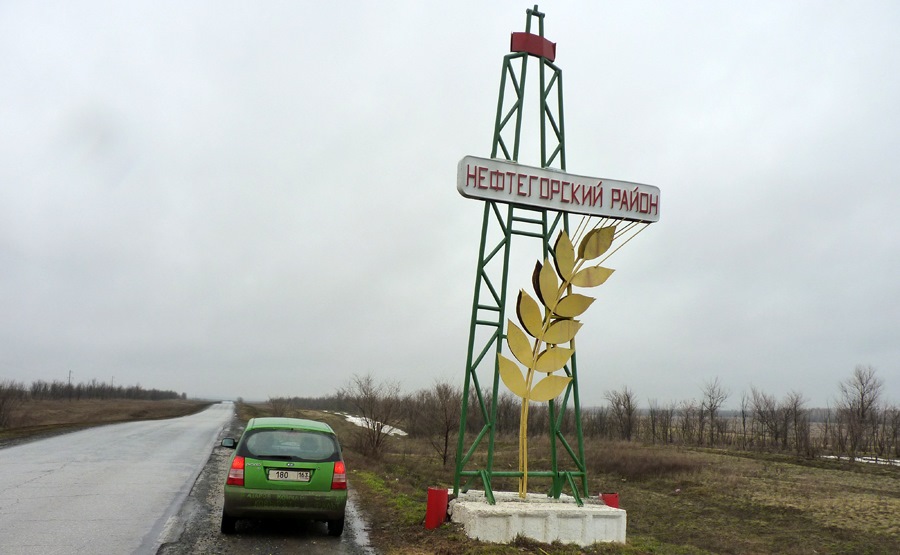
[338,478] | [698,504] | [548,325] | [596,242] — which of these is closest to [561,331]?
[548,325]

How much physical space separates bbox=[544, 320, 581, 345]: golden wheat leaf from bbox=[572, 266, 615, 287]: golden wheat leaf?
610mm

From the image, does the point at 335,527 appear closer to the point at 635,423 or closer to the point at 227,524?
the point at 227,524

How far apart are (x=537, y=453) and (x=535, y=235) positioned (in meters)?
27.6

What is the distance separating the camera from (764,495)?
70.0ft

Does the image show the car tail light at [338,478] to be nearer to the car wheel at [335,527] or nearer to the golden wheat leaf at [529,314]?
the car wheel at [335,527]

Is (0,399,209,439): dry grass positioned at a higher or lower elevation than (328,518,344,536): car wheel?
lower

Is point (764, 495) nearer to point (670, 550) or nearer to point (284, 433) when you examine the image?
point (670, 550)

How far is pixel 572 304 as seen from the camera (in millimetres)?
9633

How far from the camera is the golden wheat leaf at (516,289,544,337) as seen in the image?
375 inches

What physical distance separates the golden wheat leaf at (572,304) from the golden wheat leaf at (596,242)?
2.14 ft

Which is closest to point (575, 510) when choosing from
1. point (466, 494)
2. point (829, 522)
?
point (466, 494)

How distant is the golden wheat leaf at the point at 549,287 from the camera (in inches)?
378

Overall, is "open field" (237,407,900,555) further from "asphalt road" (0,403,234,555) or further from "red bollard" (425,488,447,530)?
"asphalt road" (0,403,234,555)

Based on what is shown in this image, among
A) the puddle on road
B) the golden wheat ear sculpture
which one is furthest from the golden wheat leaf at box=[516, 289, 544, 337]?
the puddle on road
